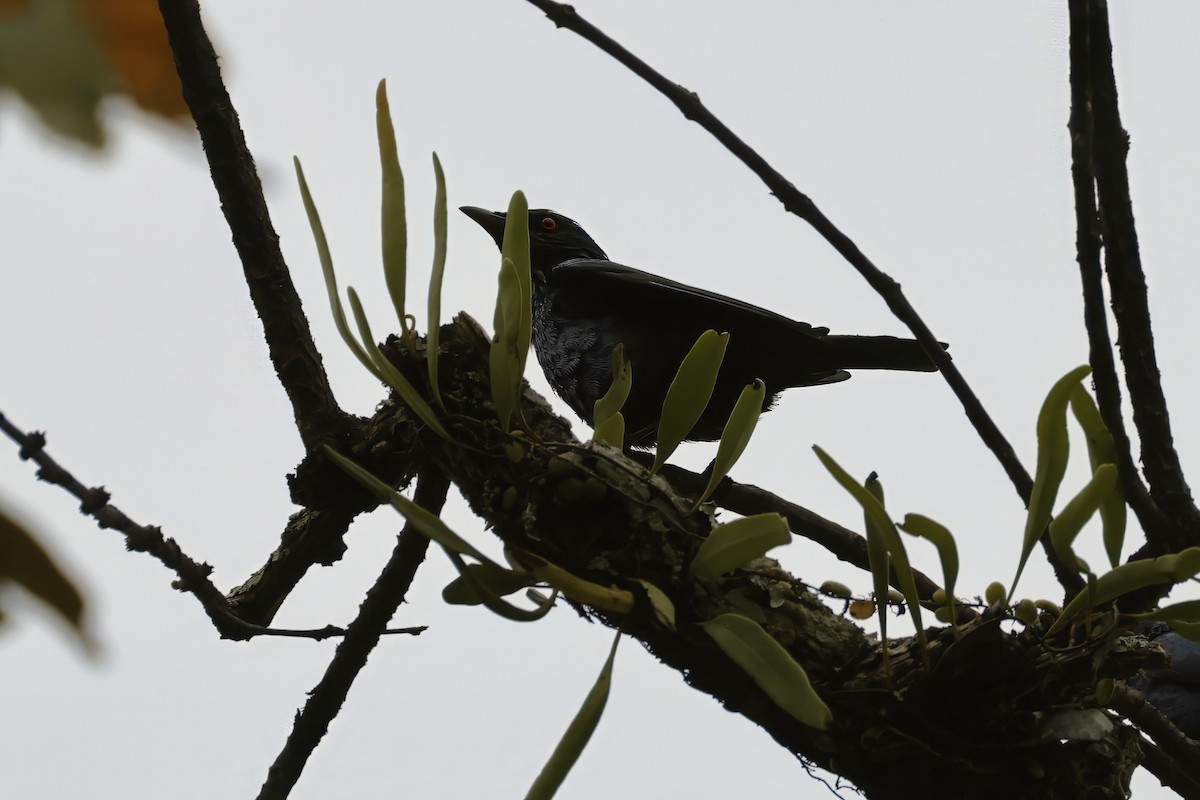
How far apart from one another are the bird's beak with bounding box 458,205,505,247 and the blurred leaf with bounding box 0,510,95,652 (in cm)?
366

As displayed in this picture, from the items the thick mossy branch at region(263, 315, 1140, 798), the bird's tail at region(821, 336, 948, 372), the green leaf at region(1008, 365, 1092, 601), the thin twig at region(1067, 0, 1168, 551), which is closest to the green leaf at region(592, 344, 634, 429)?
the thick mossy branch at region(263, 315, 1140, 798)

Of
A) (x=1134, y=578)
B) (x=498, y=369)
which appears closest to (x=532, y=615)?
(x=498, y=369)

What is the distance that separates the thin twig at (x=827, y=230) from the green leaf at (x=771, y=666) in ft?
2.51

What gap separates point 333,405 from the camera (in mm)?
2049

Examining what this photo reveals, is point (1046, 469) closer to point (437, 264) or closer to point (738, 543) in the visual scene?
point (738, 543)

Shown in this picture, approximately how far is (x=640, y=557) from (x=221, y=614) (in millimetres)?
860

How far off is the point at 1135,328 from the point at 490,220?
8.74ft

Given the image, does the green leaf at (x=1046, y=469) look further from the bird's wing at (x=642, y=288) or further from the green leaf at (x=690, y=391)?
the bird's wing at (x=642, y=288)

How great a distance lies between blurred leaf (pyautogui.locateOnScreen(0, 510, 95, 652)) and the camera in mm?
620

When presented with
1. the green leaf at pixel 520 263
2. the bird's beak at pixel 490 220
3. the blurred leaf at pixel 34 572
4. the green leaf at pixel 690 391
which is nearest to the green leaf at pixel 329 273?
the green leaf at pixel 520 263

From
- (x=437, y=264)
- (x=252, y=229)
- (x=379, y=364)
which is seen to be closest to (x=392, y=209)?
(x=437, y=264)

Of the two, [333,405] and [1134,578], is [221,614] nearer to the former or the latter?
[333,405]

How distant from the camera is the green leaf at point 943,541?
4.95 feet

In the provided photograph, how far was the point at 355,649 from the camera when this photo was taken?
2250 millimetres
